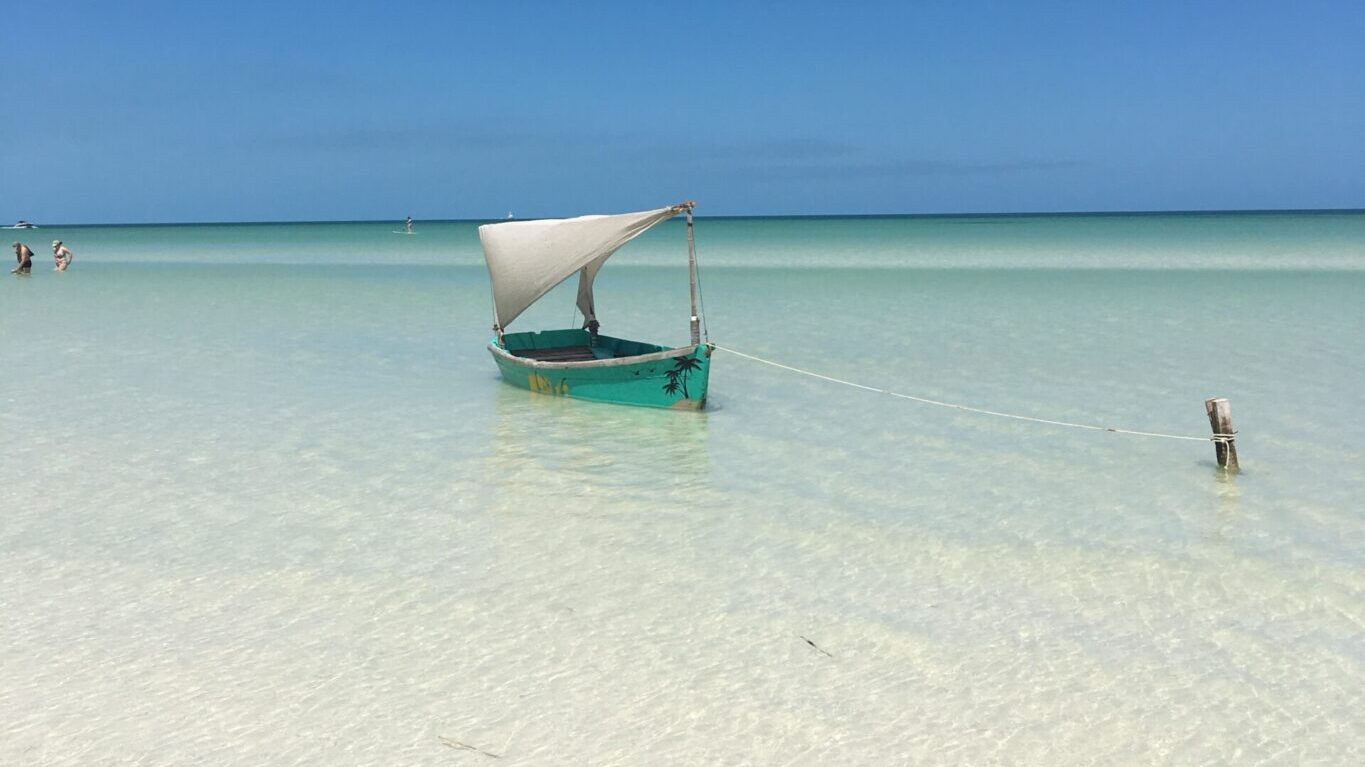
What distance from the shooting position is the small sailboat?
13922mm

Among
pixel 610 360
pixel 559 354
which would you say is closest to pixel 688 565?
pixel 610 360

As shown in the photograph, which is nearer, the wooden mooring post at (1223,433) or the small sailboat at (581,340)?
the wooden mooring post at (1223,433)

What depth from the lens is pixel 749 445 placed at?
12.2 meters

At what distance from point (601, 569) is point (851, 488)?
3098mm

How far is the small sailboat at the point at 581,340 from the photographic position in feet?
45.7

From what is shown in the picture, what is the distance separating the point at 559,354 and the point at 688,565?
938 cm

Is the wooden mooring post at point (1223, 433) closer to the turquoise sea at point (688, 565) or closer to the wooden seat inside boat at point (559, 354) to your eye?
the turquoise sea at point (688, 565)

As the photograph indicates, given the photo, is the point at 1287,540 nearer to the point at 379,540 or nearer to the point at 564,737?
the point at 564,737

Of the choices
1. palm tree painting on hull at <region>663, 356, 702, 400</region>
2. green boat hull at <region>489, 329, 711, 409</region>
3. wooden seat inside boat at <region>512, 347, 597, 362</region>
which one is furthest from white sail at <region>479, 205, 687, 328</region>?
palm tree painting on hull at <region>663, 356, 702, 400</region>

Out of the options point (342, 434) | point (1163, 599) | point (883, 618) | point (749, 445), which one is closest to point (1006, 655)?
point (883, 618)

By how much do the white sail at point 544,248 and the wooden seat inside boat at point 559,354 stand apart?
26.8 inches

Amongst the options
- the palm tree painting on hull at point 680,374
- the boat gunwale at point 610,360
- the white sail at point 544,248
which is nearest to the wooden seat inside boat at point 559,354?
the white sail at point 544,248

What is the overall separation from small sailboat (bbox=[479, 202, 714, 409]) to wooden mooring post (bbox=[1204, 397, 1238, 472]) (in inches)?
216

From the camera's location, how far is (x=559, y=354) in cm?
1728
